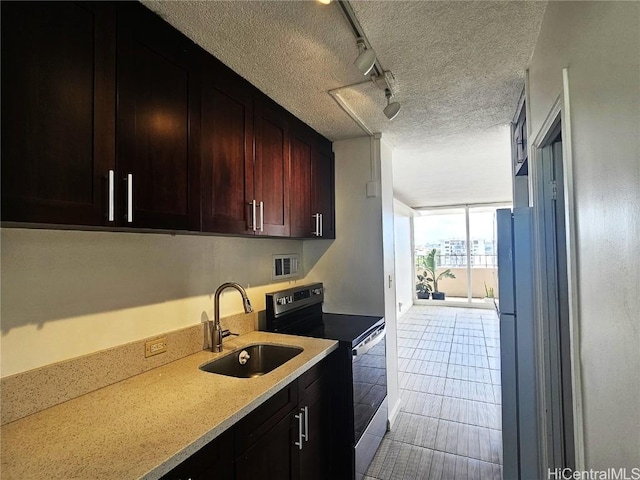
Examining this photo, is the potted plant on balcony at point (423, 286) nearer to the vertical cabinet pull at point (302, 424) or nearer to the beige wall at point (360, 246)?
the beige wall at point (360, 246)

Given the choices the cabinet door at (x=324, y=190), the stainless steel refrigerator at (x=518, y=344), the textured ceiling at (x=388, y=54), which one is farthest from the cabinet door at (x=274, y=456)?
the textured ceiling at (x=388, y=54)

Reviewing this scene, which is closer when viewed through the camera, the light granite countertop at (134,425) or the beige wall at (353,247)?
the light granite countertop at (134,425)

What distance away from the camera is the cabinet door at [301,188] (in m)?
2.23

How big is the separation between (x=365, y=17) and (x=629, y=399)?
1.51 metres

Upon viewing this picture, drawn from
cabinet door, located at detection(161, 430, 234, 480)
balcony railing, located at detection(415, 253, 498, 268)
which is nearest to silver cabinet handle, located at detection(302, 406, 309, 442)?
cabinet door, located at detection(161, 430, 234, 480)

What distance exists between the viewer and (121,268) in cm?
142

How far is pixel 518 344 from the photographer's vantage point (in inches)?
68.1

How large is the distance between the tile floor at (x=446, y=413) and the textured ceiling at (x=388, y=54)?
245 cm

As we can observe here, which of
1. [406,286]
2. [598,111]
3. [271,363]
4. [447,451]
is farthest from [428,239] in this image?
[598,111]

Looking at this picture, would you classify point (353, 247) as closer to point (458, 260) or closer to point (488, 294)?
point (458, 260)

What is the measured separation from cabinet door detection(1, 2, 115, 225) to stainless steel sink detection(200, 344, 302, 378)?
1.11m

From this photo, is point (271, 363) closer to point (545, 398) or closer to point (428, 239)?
point (545, 398)

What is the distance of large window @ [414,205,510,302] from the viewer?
7777 millimetres

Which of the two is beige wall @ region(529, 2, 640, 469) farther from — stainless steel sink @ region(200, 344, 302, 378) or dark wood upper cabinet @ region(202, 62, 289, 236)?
dark wood upper cabinet @ region(202, 62, 289, 236)
